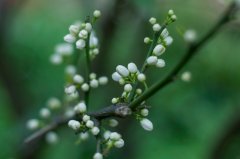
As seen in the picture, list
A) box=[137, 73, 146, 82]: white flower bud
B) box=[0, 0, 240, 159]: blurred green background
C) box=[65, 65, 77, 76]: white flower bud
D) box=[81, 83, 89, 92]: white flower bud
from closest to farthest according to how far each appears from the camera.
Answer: box=[137, 73, 146, 82]: white flower bud < box=[81, 83, 89, 92]: white flower bud < box=[65, 65, 77, 76]: white flower bud < box=[0, 0, 240, 159]: blurred green background

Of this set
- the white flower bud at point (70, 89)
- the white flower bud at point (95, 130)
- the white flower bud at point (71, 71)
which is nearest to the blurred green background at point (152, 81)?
the white flower bud at point (71, 71)

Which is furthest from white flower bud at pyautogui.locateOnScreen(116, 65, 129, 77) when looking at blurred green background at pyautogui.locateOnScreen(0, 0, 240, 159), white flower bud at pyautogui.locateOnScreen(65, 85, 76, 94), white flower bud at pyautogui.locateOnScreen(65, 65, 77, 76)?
blurred green background at pyautogui.locateOnScreen(0, 0, 240, 159)

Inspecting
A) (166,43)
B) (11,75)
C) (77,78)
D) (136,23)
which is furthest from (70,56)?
(11,75)

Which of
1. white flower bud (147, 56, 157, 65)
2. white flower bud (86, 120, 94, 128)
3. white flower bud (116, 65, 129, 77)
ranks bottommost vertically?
white flower bud (86, 120, 94, 128)

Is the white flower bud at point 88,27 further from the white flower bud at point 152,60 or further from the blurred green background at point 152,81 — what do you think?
the blurred green background at point 152,81

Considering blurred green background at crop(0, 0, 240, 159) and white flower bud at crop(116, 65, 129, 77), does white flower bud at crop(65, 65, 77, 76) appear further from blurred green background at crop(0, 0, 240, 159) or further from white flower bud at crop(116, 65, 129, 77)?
blurred green background at crop(0, 0, 240, 159)

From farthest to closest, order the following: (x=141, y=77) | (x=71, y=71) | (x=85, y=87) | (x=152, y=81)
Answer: (x=152, y=81), (x=71, y=71), (x=85, y=87), (x=141, y=77)

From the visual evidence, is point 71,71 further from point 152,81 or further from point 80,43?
point 152,81

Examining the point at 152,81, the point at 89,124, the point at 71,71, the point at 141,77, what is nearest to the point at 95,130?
the point at 89,124
